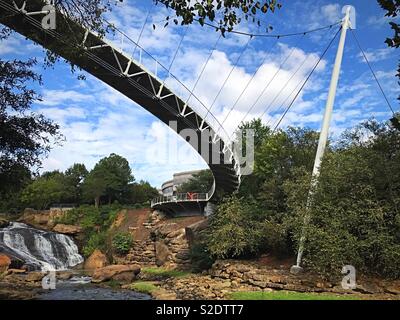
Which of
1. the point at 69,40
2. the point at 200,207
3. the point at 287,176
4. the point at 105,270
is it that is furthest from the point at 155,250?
the point at 69,40

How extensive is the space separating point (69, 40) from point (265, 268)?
646 inches

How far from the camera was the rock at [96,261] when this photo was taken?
34.5 m

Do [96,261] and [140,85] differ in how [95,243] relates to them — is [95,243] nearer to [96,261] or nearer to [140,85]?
[96,261]

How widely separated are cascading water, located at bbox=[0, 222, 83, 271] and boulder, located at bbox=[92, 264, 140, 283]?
6.70m

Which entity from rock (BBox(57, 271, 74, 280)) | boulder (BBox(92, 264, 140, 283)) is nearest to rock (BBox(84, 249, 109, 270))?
rock (BBox(57, 271, 74, 280))

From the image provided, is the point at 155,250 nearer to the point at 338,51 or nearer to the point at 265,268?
the point at 265,268

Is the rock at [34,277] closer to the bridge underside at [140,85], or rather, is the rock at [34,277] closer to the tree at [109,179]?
the bridge underside at [140,85]

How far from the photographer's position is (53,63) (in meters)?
8.42

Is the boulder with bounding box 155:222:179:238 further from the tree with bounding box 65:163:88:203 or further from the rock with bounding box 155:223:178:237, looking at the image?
the tree with bounding box 65:163:88:203

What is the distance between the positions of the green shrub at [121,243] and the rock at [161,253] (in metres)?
3.59

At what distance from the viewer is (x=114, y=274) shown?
26766mm

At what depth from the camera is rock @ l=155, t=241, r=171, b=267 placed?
35912 mm

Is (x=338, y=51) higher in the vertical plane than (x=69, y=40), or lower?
higher

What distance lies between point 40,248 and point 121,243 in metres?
7.79
